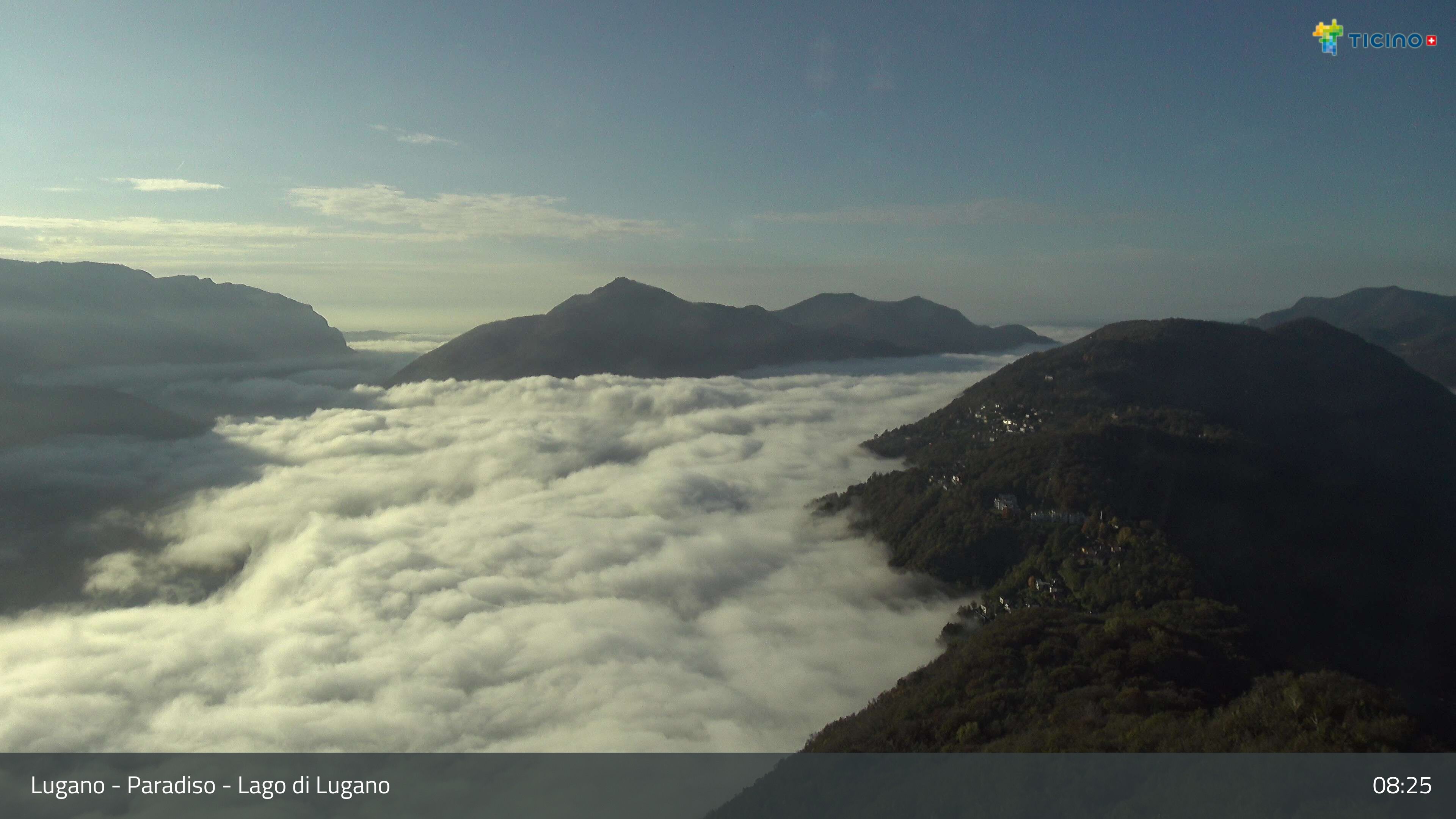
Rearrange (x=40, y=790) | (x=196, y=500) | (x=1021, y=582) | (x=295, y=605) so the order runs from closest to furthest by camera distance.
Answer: (x=40, y=790)
(x=1021, y=582)
(x=295, y=605)
(x=196, y=500)

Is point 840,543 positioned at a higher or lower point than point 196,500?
higher

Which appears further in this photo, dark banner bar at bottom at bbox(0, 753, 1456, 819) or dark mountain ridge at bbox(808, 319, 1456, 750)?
dark mountain ridge at bbox(808, 319, 1456, 750)

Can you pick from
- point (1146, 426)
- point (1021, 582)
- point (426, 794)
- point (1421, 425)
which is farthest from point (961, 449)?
point (426, 794)

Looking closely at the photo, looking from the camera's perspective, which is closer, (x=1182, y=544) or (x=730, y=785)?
(x=730, y=785)

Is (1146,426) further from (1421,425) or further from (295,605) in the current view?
(295,605)

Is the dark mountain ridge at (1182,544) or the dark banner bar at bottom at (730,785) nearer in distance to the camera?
the dark banner bar at bottom at (730,785)
